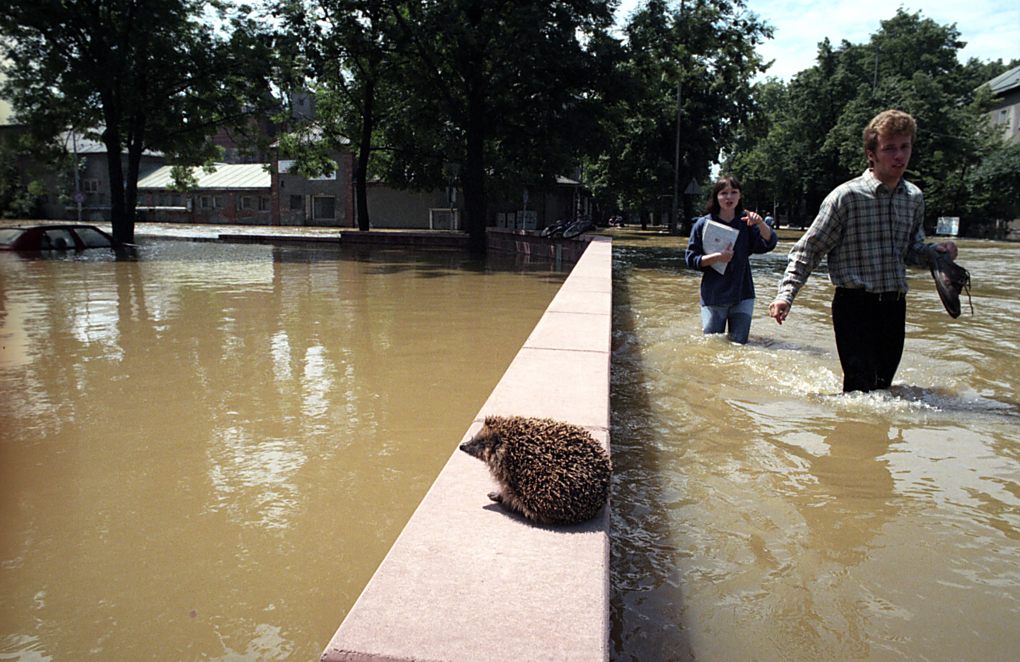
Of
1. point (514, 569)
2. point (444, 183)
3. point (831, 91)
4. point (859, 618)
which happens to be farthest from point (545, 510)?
point (831, 91)

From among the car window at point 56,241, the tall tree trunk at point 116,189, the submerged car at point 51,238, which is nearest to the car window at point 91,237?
the submerged car at point 51,238

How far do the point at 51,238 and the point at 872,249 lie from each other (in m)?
22.1

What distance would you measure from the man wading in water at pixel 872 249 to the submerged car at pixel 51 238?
792 inches

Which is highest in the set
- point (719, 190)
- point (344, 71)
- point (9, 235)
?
point (344, 71)

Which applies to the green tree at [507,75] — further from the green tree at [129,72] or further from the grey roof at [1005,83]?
the grey roof at [1005,83]

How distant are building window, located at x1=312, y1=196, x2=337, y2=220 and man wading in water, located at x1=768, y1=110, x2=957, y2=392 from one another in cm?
5334

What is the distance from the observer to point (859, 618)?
2.48 m

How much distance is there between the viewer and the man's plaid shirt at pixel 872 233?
462cm

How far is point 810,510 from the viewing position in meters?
3.36

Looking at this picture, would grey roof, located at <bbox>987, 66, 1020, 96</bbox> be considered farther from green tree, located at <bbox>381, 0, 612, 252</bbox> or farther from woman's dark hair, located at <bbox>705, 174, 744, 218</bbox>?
woman's dark hair, located at <bbox>705, 174, 744, 218</bbox>

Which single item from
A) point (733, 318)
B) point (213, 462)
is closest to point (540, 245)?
point (733, 318)

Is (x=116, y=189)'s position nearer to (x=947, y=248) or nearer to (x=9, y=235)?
(x=9, y=235)

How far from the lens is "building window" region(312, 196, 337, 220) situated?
180ft

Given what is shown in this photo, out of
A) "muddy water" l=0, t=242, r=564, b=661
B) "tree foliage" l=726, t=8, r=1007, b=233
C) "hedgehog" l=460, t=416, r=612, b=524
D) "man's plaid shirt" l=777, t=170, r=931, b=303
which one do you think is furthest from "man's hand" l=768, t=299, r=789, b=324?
"tree foliage" l=726, t=8, r=1007, b=233
